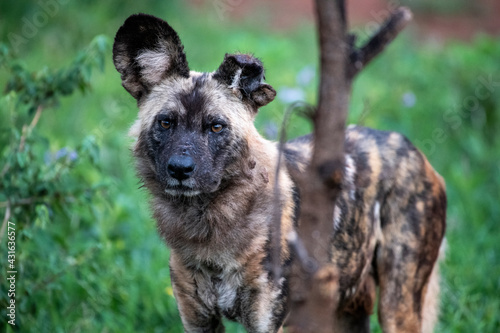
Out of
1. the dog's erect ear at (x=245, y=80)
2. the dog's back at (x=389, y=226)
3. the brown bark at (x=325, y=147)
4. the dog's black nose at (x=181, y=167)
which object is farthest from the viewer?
the dog's back at (x=389, y=226)

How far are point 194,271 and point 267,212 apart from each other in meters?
0.39

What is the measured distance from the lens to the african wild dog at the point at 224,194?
99.2 inches

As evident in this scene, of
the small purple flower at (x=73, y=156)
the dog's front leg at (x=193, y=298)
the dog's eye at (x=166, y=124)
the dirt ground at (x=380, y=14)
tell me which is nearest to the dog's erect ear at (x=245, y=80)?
the dog's eye at (x=166, y=124)

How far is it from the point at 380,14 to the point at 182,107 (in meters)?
7.93

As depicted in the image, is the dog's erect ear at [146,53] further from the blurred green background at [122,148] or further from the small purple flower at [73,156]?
the small purple flower at [73,156]

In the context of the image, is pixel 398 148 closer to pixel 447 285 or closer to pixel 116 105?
pixel 447 285

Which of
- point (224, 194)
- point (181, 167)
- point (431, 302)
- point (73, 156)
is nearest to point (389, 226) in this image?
point (431, 302)

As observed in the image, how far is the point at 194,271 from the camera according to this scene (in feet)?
8.54

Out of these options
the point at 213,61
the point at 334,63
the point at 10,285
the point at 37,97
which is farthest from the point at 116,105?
the point at 334,63

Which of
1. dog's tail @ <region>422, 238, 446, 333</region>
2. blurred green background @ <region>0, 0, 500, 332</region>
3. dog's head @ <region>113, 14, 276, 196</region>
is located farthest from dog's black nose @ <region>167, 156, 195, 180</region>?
dog's tail @ <region>422, 238, 446, 333</region>

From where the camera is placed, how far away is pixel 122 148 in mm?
5578

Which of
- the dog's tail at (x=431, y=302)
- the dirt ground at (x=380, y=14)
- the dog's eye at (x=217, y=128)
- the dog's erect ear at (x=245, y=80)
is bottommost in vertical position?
the dog's tail at (x=431, y=302)

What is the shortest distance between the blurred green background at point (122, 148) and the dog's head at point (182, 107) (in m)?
0.25

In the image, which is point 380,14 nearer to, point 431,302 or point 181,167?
point 431,302
